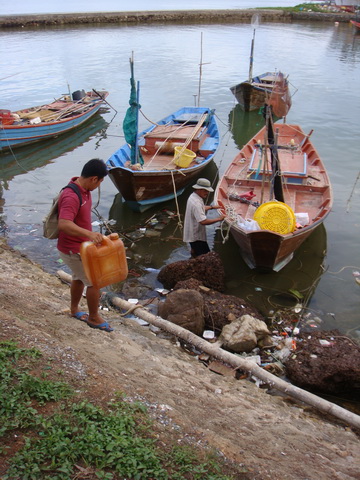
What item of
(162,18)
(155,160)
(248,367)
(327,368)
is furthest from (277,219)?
(162,18)

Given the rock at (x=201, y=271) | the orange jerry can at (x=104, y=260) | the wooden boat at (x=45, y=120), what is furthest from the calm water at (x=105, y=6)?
the orange jerry can at (x=104, y=260)

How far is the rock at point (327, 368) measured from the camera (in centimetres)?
530

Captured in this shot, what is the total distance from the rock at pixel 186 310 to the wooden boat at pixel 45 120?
8.64 m

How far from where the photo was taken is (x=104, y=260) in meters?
4.04

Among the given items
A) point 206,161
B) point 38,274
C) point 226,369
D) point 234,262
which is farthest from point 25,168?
point 226,369

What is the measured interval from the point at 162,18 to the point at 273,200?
1963 inches

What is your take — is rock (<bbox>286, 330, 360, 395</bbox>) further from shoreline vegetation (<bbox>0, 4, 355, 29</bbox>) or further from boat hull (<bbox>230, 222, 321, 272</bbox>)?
shoreline vegetation (<bbox>0, 4, 355, 29</bbox>)

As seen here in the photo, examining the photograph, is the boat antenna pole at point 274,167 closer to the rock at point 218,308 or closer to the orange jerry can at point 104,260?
the rock at point 218,308

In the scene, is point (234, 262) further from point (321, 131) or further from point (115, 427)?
point (321, 131)

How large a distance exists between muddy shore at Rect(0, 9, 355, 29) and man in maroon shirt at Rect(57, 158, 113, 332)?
48310 mm

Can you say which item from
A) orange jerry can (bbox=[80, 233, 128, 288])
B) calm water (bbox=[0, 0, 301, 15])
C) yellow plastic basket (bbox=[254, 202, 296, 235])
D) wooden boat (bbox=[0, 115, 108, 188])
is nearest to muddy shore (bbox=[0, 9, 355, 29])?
calm water (bbox=[0, 0, 301, 15])

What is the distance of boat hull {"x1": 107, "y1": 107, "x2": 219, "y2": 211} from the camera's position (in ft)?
32.6

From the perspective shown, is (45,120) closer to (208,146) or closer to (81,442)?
(208,146)

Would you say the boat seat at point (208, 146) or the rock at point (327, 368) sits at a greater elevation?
the boat seat at point (208, 146)
